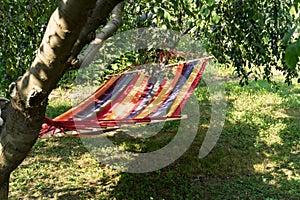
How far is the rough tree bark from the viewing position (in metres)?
0.97

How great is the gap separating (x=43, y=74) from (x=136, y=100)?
2049 millimetres

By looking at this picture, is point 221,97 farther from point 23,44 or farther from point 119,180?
point 23,44

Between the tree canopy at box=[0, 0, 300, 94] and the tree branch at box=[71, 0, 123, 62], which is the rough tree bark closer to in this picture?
the tree branch at box=[71, 0, 123, 62]

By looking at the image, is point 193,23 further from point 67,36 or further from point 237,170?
point 67,36

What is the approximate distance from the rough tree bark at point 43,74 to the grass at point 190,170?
3.99 ft

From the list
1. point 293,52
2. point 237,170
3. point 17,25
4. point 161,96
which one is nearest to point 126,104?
point 161,96

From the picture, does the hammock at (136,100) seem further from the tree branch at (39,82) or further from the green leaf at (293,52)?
the green leaf at (293,52)

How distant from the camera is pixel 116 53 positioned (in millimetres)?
4164

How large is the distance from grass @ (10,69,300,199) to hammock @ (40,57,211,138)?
0.34 meters

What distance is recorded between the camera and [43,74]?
43.8 inches

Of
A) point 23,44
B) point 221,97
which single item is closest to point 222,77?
point 221,97

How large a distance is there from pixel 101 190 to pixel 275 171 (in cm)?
131

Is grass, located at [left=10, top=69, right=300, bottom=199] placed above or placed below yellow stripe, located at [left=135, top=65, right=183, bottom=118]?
below

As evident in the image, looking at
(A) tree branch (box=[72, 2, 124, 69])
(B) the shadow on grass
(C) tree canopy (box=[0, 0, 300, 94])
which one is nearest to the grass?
(B) the shadow on grass
